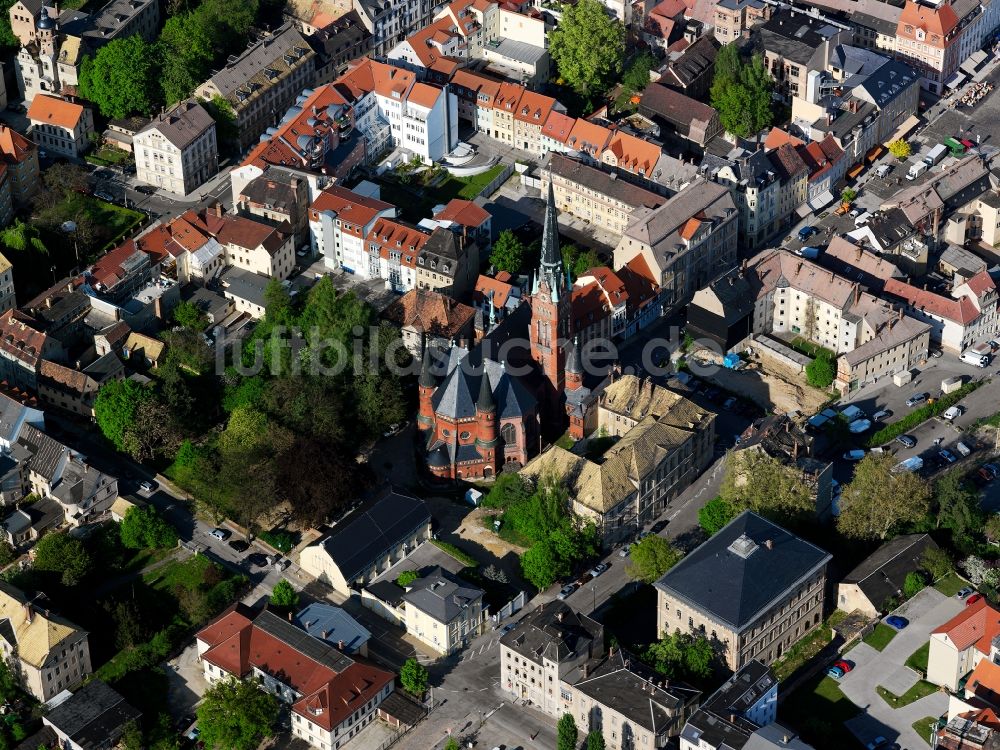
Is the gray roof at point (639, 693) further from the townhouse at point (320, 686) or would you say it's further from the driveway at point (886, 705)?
the townhouse at point (320, 686)

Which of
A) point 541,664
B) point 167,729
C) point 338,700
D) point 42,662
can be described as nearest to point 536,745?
point 541,664

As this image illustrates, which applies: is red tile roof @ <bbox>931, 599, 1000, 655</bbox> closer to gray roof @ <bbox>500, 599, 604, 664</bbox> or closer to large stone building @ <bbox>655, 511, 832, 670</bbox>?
large stone building @ <bbox>655, 511, 832, 670</bbox>

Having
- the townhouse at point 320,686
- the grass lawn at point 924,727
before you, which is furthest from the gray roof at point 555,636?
the grass lawn at point 924,727

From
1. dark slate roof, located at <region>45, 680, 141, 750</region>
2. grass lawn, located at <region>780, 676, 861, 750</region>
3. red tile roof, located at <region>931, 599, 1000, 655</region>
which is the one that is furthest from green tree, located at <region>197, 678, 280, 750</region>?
red tile roof, located at <region>931, 599, 1000, 655</region>

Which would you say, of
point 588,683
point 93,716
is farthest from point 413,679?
point 93,716

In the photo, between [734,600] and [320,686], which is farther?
[734,600]

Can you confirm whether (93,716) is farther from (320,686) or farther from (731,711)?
(731,711)
